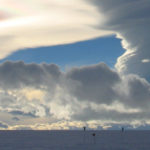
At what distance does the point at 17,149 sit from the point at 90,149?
3703 centimetres

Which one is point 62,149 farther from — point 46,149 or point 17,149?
point 17,149

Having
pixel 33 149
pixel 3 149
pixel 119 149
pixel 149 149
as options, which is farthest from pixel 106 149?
pixel 3 149

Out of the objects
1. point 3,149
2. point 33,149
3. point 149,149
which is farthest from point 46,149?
point 149,149

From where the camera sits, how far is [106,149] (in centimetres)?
16038

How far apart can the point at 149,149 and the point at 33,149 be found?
57.8 metres

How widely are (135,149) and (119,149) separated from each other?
360 inches

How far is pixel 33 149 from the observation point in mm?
157500

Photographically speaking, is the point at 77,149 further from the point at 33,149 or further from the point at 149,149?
the point at 149,149

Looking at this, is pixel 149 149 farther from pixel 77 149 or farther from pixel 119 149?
pixel 77 149

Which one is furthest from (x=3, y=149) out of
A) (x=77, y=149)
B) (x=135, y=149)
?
(x=135, y=149)

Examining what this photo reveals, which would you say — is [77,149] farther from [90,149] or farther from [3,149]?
[3,149]

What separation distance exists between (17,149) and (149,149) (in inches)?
2612

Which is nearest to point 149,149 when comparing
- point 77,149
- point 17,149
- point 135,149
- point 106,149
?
point 135,149

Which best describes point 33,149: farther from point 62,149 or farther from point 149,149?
point 149,149
